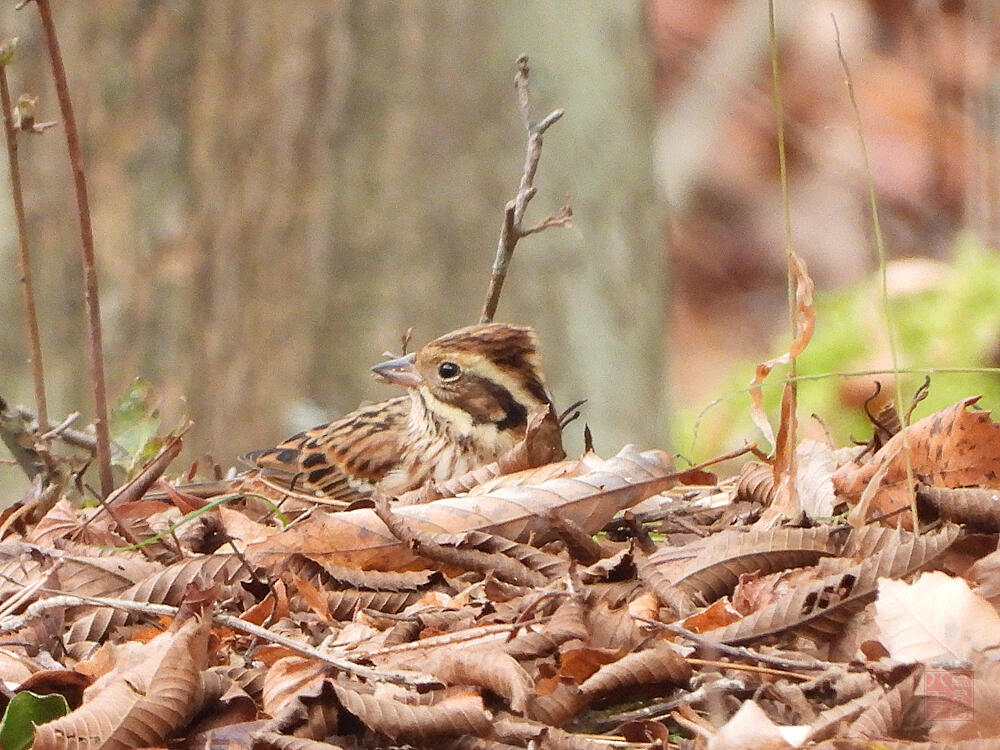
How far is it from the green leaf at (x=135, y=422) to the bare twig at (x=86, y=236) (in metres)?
0.70

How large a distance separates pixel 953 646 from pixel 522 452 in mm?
1930

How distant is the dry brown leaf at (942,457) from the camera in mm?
4387

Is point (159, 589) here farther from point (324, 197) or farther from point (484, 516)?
point (324, 197)

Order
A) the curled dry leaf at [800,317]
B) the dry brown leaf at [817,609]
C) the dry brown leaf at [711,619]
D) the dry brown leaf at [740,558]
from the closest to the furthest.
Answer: the dry brown leaf at [817,609] < the dry brown leaf at [711,619] < the dry brown leaf at [740,558] < the curled dry leaf at [800,317]

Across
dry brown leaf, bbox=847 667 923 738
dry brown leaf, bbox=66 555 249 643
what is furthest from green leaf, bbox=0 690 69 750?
dry brown leaf, bbox=847 667 923 738

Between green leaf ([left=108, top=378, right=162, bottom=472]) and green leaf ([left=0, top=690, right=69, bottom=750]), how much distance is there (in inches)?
99.5

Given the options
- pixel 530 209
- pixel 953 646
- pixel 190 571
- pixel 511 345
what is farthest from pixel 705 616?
pixel 530 209

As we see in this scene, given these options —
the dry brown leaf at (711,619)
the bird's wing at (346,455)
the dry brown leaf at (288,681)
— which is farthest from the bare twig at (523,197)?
the dry brown leaf at (288,681)

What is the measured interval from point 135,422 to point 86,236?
1.23 meters

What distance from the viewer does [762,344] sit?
17688mm

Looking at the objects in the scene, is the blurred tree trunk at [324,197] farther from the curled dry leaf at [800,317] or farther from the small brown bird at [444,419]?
the curled dry leaf at [800,317]

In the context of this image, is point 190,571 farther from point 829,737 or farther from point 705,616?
point 829,737

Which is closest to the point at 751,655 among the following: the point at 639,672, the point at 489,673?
the point at 639,672

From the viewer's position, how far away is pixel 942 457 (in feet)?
14.8
